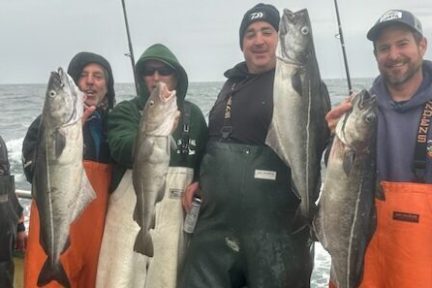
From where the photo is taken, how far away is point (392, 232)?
12.2ft

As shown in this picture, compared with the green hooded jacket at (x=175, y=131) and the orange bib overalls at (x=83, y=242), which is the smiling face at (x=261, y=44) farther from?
the orange bib overalls at (x=83, y=242)

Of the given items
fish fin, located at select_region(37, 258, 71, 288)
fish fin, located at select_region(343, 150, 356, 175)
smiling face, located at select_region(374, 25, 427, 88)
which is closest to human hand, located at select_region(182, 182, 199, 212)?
fish fin, located at select_region(37, 258, 71, 288)

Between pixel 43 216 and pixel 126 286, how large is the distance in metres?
0.86

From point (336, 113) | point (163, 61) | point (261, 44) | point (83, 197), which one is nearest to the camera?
point (336, 113)

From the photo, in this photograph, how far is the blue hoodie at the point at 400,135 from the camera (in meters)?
3.78

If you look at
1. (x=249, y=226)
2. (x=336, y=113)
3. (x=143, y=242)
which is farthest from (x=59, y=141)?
(x=336, y=113)

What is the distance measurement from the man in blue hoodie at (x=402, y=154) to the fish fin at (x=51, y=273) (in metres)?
2.12

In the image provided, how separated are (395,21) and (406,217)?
4.51 feet

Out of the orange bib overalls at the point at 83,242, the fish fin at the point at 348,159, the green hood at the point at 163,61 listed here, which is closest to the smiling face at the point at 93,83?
the green hood at the point at 163,61

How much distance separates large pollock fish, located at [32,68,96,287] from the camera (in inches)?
152

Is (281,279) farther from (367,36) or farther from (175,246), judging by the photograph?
(367,36)

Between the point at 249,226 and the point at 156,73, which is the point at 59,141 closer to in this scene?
the point at 156,73

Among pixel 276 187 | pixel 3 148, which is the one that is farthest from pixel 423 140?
pixel 3 148

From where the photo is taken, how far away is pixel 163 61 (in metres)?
4.45
